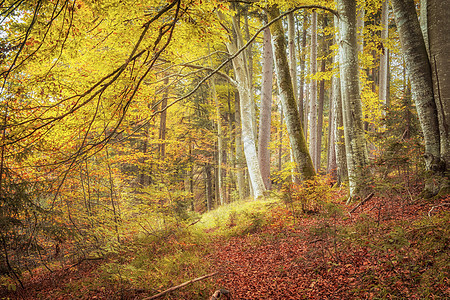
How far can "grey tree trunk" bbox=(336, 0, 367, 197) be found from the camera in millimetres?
6035

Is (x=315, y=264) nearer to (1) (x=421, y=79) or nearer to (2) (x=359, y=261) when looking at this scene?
(2) (x=359, y=261)

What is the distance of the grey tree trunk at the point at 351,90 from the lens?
238 inches

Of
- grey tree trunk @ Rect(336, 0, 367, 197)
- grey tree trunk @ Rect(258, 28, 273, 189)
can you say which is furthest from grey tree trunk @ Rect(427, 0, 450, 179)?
grey tree trunk @ Rect(258, 28, 273, 189)

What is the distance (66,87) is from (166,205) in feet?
14.7

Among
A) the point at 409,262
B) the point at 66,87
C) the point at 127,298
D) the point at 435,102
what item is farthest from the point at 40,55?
the point at 435,102

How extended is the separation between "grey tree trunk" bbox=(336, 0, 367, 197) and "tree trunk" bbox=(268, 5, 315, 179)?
3.72ft

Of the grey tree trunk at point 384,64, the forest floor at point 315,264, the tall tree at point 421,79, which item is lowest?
the forest floor at point 315,264

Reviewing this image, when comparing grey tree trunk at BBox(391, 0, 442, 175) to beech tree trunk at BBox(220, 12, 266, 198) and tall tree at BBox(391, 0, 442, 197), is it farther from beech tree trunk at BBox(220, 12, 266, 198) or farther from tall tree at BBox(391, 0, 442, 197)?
beech tree trunk at BBox(220, 12, 266, 198)

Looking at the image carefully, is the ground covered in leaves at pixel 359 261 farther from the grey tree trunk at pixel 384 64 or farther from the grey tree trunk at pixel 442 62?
the grey tree trunk at pixel 384 64

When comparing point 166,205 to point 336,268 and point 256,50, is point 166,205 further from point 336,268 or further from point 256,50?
point 256,50

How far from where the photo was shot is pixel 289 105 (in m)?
6.99

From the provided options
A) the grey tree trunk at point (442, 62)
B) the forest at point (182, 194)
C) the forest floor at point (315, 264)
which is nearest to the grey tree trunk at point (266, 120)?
the forest at point (182, 194)

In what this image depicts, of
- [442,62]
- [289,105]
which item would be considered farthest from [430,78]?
[289,105]

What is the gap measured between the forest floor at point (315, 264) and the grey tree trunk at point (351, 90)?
115 centimetres
